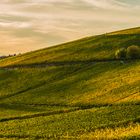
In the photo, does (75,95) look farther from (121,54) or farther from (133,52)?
(121,54)

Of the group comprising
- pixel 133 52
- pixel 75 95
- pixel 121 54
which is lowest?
pixel 75 95

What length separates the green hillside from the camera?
64.7 m

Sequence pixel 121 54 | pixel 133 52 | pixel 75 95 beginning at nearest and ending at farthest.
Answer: pixel 75 95
pixel 133 52
pixel 121 54

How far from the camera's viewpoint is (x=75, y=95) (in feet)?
346

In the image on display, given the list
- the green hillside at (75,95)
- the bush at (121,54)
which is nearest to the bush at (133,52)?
the bush at (121,54)

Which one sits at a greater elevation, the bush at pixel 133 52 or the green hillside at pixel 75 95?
the bush at pixel 133 52

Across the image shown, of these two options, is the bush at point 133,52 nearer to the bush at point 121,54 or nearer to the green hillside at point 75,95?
the bush at point 121,54

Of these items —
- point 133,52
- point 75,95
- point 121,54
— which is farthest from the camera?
point 121,54

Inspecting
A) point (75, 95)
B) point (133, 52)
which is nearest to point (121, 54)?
point (133, 52)

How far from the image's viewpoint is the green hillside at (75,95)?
64688mm

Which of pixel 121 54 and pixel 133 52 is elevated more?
pixel 133 52

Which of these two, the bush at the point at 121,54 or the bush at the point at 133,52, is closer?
the bush at the point at 133,52

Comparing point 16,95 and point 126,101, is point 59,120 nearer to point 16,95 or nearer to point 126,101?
point 126,101

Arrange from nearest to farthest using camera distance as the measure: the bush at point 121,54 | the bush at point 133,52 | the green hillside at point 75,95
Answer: the green hillside at point 75,95 < the bush at point 133,52 < the bush at point 121,54
